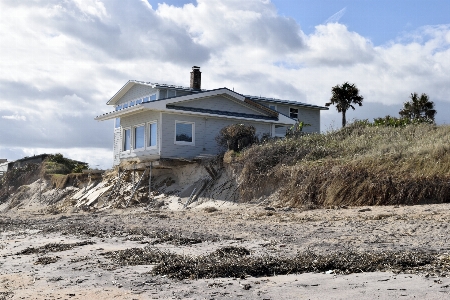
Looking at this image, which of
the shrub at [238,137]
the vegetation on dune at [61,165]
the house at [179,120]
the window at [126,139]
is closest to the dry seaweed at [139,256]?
the shrub at [238,137]

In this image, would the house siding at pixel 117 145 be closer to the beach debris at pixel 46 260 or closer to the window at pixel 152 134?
the window at pixel 152 134

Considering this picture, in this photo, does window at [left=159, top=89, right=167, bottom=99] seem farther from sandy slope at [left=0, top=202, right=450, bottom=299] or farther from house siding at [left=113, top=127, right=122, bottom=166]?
sandy slope at [left=0, top=202, right=450, bottom=299]

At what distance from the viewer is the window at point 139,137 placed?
93.8 ft

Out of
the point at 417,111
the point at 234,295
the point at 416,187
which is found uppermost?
the point at 417,111

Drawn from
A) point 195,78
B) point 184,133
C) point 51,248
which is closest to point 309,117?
point 195,78

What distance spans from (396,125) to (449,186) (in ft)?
35.9

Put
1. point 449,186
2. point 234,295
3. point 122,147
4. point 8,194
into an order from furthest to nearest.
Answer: point 8,194
point 122,147
point 449,186
point 234,295

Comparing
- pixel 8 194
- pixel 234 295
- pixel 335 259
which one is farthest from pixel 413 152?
pixel 8 194

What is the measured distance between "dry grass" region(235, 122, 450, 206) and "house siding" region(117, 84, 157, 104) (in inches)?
406

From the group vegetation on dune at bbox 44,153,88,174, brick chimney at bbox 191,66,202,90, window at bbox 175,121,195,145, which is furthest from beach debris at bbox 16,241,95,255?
vegetation on dune at bbox 44,153,88,174

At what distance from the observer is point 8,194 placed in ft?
133

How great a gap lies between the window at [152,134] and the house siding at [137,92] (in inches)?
142

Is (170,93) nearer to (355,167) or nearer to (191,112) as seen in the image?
(191,112)

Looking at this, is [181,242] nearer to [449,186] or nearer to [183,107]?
[449,186]
